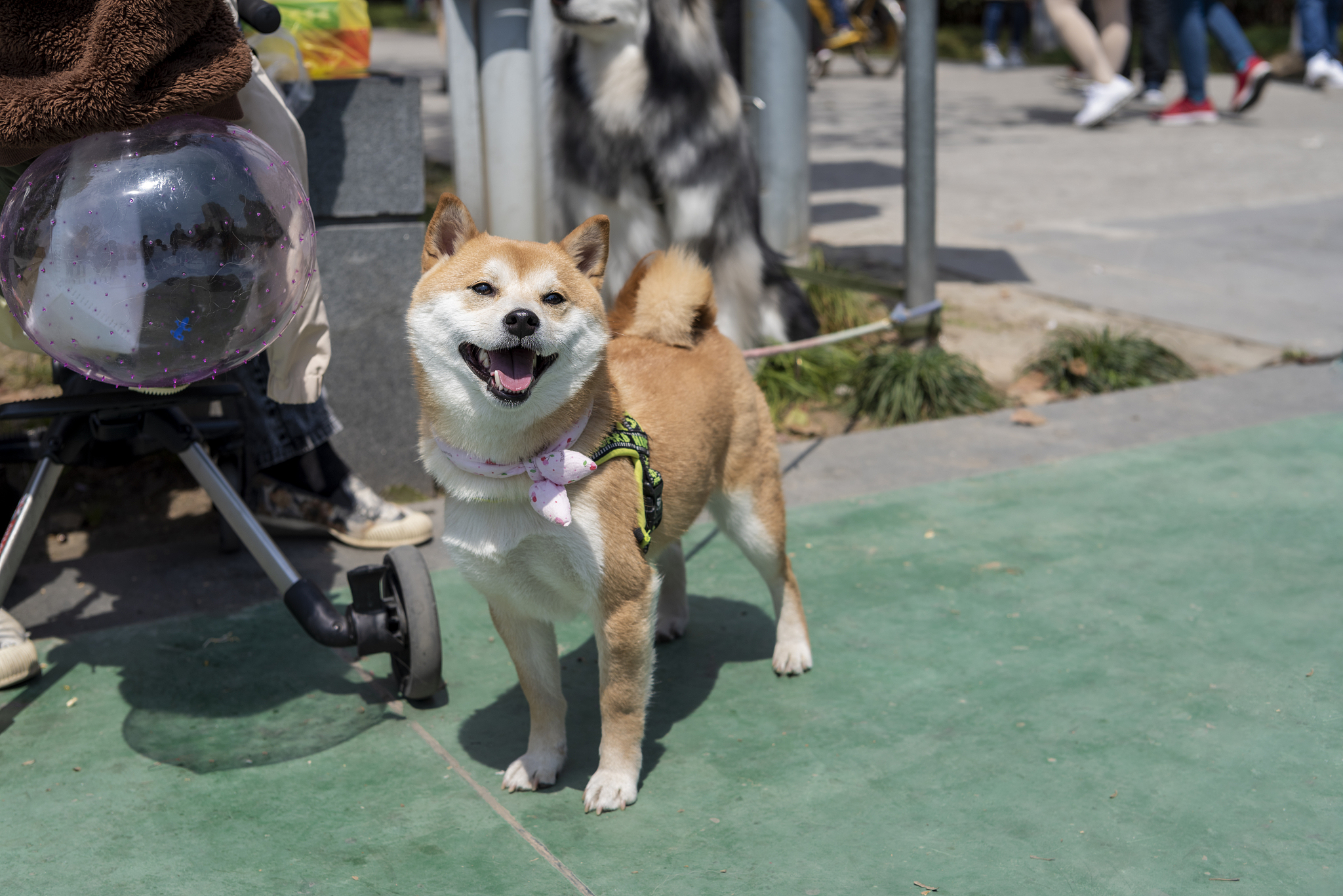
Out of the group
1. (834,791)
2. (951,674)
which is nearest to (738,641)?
(951,674)

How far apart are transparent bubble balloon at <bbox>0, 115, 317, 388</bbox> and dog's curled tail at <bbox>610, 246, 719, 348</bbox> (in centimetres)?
91

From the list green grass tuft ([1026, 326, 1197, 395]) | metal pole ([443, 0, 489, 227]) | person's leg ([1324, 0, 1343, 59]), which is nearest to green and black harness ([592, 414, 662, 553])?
metal pole ([443, 0, 489, 227])

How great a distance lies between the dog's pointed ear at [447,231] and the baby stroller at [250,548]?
31.3 inches

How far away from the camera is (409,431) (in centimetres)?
438

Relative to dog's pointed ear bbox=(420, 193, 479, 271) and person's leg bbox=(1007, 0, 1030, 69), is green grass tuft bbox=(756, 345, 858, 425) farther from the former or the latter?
person's leg bbox=(1007, 0, 1030, 69)

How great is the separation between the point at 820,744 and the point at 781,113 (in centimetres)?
446

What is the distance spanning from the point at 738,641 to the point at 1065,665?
0.90 m

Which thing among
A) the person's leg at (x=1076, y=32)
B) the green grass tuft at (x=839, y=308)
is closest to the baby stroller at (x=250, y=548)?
the green grass tuft at (x=839, y=308)

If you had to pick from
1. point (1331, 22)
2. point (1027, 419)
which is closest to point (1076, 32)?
point (1331, 22)

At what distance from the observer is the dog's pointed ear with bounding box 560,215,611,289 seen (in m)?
2.48

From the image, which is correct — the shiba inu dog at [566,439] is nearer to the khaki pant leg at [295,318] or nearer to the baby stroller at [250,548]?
the baby stroller at [250,548]

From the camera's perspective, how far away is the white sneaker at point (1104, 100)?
40.2 feet

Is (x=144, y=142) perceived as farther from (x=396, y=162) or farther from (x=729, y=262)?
(x=729, y=262)

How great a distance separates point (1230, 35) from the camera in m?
12.7
